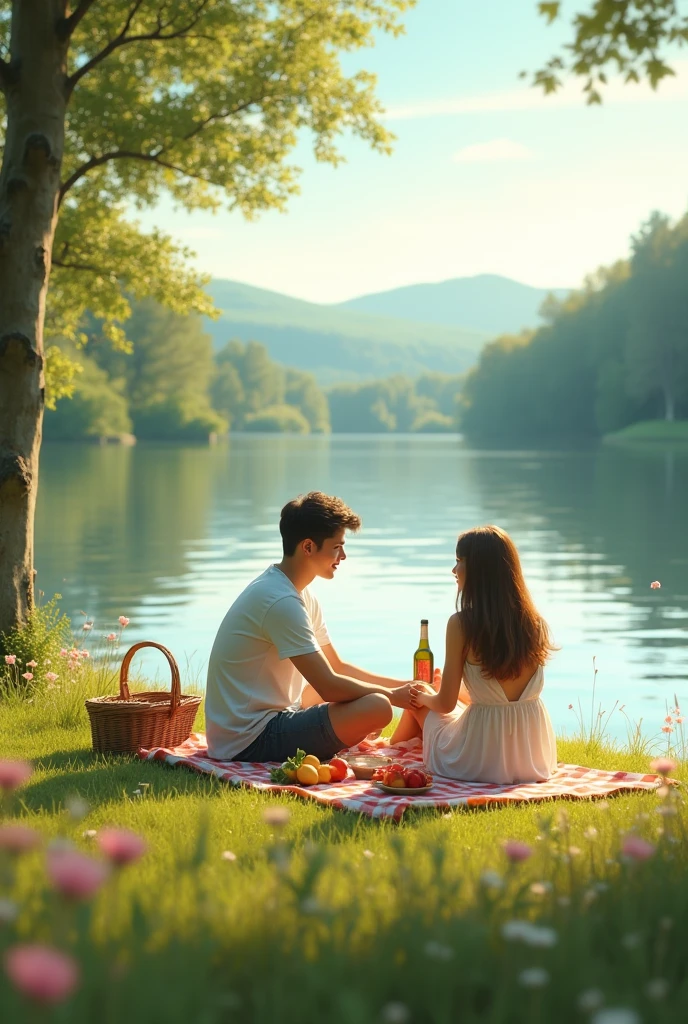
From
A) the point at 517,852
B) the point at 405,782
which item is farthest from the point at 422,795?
the point at 517,852

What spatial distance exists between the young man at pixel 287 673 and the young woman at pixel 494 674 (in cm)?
45

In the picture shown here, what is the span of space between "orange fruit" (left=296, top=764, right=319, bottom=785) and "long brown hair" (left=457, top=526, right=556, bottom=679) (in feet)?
3.51

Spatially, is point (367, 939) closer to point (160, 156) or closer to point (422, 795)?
point (422, 795)

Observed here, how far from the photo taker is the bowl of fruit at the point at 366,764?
655cm

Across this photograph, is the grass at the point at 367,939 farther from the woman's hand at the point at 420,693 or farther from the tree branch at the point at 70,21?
the tree branch at the point at 70,21

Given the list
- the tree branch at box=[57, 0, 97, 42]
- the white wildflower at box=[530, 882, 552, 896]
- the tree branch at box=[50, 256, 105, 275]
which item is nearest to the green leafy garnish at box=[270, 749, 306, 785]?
the white wildflower at box=[530, 882, 552, 896]

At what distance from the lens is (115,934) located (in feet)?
7.52

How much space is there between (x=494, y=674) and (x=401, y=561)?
568 inches

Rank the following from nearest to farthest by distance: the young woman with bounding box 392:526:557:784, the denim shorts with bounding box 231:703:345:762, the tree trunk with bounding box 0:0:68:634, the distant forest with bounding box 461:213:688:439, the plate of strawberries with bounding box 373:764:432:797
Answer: the plate of strawberries with bounding box 373:764:432:797
the young woman with bounding box 392:526:557:784
the denim shorts with bounding box 231:703:345:762
the tree trunk with bounding box 0:0:68:634
the distant forest with bounding box 461:213:688:439

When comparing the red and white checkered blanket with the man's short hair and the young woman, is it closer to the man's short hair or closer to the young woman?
the young woman

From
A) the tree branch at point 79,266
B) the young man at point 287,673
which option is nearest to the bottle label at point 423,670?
the young man at point 287,673

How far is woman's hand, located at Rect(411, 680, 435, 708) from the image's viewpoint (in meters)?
6.75

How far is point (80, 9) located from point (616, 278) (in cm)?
9885

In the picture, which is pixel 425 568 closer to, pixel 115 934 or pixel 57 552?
pixel 57 552
